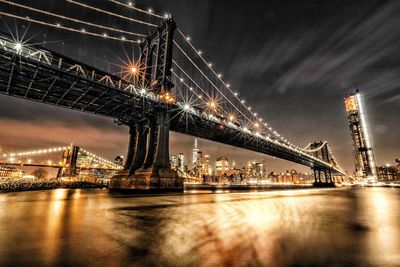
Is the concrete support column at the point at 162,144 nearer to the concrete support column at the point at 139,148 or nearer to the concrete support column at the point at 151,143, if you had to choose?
the concrete support column at the point at 151,143

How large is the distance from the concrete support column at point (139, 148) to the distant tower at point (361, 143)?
5315 inches

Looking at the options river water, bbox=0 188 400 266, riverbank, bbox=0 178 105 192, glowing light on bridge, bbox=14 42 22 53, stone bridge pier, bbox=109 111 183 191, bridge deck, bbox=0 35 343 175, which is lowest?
river water, bbox=0 188 400 266

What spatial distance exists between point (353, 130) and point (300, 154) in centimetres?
9977

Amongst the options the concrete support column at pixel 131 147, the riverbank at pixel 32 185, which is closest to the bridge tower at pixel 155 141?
the concrete support column at pixel 131 147

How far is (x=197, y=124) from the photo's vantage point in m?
37.3

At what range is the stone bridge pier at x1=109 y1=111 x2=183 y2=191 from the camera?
24.7 metres

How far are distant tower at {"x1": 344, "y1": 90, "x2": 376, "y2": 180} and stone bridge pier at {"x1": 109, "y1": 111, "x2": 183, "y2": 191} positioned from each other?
134006 mm

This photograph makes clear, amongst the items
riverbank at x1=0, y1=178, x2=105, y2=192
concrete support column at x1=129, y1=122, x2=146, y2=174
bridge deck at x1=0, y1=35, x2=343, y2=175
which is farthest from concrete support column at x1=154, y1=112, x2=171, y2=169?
riverbank at x1=0, y1=178, x2=105, y2=192

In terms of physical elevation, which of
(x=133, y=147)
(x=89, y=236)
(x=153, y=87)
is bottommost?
(x=89, y=236)

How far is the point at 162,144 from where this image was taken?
88.1 ft

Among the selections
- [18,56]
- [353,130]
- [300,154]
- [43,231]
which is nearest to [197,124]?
[18,56]

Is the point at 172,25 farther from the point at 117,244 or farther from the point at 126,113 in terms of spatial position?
the point at 117,244

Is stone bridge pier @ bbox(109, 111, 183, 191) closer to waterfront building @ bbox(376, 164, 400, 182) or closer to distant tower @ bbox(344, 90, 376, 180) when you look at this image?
distant tower @ bbox(344, 90, 376, 180)

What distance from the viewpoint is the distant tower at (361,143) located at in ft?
406
